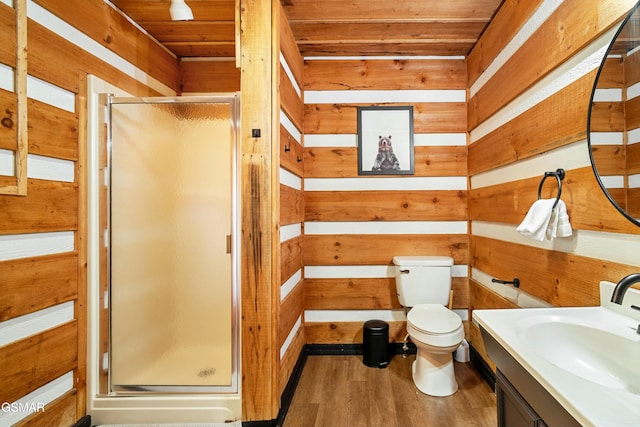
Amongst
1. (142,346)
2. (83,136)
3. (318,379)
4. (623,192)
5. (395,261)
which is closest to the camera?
(623,192)

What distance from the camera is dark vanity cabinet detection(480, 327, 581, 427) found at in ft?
2.12

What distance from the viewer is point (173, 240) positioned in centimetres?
181

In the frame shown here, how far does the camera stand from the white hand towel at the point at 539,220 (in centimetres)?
127

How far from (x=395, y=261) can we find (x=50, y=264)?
212 centimetres

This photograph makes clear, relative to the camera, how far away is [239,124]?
165 cm

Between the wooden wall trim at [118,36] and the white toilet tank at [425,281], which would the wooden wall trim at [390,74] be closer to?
the wooden wall trim at [118,36]

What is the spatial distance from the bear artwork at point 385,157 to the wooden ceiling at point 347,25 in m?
0.74

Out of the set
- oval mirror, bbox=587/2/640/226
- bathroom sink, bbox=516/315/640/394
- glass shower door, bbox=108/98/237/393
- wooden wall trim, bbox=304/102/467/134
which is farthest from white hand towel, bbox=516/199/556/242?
glass shower door, bbox=108/98/237/393

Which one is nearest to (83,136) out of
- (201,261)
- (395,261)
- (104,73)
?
(104,73)

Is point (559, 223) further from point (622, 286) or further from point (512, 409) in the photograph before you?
point (512, 409)

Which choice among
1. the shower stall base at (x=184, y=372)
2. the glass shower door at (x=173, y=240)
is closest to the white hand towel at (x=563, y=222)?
the glass shower door at (x=173, y=240)

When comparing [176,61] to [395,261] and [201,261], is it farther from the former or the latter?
[395,261]

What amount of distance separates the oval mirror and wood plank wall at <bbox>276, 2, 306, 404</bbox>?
1434mm

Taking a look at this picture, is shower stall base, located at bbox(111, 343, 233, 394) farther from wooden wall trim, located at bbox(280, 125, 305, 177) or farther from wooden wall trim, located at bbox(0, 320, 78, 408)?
wooden wall trim, located at bbox(280, 125, 305, 177)
